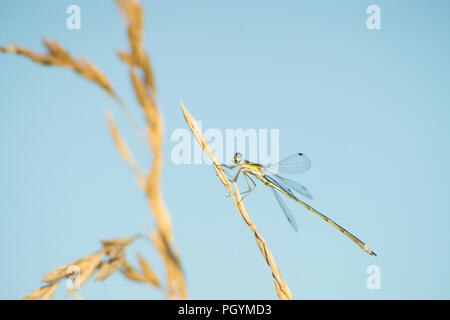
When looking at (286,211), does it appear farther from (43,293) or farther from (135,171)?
A: (43,293)

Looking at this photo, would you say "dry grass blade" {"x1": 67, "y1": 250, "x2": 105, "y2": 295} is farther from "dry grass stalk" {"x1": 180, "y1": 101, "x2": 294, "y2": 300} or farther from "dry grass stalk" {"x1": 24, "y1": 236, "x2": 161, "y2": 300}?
"dry grass stalk" {"x1": 180, "y1": 101, "x2": 294, "y2": 300}

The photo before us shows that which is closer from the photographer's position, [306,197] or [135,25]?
[135,25]

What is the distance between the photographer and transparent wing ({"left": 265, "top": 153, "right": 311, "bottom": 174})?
2535mm

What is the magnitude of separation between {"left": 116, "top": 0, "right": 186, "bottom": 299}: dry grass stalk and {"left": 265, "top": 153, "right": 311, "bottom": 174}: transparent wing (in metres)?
1.30

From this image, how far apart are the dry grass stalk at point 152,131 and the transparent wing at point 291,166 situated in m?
1.30

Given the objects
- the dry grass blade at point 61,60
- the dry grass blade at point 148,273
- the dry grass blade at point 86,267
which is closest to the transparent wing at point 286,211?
the dry grass blade at point 148,273

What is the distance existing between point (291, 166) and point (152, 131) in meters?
1.44

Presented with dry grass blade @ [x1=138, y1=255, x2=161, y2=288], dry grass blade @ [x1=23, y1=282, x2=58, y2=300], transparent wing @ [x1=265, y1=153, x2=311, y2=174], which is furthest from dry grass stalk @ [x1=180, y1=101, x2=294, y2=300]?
transparent wing @ [x1=265, y1=153, x2=311, y2=174]

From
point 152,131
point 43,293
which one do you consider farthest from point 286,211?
point 43,293

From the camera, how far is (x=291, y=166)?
2578mm
